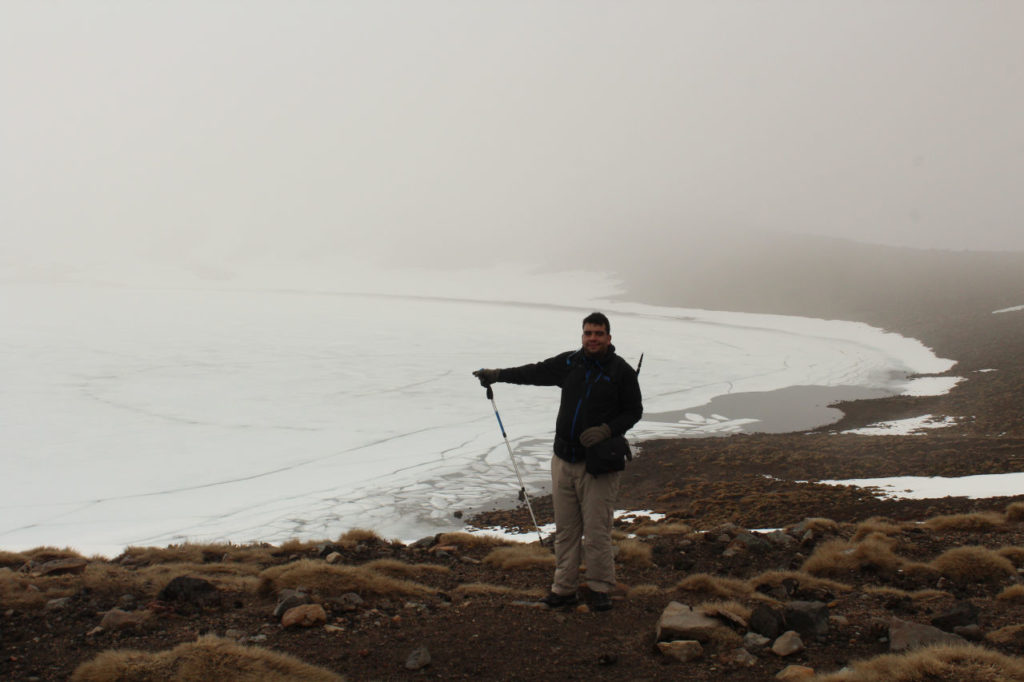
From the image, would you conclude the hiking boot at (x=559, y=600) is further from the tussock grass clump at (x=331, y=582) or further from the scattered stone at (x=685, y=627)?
the tussock grass clump at (x=331, y=582)

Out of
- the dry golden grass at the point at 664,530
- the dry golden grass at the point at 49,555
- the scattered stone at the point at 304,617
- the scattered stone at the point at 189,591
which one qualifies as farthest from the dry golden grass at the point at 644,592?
the dry golden grass at the point at 49,555

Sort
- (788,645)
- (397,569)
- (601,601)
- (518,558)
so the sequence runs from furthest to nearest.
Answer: (518,558) < (397,569) < (601,601) < (788,645)

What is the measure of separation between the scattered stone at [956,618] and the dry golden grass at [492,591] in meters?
3.08

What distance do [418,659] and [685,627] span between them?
185 centimetres

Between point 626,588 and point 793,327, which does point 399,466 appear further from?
point 793,327

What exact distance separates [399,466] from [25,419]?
38.5 ft

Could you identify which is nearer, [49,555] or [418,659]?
[418,659]

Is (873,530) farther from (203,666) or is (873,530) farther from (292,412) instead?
(292,412)

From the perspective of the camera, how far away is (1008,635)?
5.20 m

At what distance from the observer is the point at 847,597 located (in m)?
6.56

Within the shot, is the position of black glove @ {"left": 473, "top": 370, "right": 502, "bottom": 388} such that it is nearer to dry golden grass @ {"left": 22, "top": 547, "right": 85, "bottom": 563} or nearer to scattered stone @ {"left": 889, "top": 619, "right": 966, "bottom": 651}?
scattered stone @ {"left": 889, "top": 619, "right": 966, "bottom": 651}

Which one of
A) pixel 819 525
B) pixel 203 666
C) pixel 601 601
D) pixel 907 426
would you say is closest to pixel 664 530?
pixel 819 525

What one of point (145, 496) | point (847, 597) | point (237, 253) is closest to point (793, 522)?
point (847, 597)

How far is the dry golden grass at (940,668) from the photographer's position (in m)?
4.29
